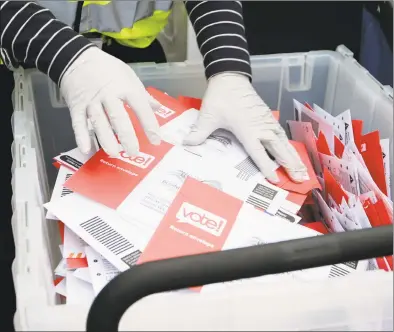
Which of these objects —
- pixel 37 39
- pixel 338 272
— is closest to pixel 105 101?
pixel 37 39

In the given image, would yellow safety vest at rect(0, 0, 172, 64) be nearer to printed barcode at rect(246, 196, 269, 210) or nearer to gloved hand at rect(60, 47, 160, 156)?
gloved hand at rect(60, 47, 160, 156)

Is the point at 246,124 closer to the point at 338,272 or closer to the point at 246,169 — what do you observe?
the point at 246,169

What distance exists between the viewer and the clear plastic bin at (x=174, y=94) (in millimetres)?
506

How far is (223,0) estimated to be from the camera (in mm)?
936

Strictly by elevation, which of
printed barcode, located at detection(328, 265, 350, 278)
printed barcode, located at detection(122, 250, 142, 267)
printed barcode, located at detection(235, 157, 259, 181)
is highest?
printed barcode, located at detection(235, 157, 259, 181)

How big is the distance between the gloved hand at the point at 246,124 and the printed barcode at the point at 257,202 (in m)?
0.05

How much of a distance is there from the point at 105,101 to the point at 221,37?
235 millimetres

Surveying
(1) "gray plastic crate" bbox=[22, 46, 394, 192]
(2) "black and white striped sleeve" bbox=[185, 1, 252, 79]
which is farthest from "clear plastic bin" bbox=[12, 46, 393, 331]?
(2) "black and white striped sleeve" bbox=[185, 1, 252, 79]

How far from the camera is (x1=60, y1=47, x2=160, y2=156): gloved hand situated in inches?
30.3

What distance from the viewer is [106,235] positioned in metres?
0.71

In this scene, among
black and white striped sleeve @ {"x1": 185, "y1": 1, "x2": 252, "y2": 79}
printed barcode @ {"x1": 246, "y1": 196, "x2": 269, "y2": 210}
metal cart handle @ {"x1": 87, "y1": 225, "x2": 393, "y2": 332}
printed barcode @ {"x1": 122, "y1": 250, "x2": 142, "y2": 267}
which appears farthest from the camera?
black and white striped sleeve @ {"x1": 185, "y1": 1, "x2": 252, "y2": 79}

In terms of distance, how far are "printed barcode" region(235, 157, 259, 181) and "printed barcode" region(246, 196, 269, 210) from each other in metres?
0.04

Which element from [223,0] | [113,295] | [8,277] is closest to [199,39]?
[223,0]

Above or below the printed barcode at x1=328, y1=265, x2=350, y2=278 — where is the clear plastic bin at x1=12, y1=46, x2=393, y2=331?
above
